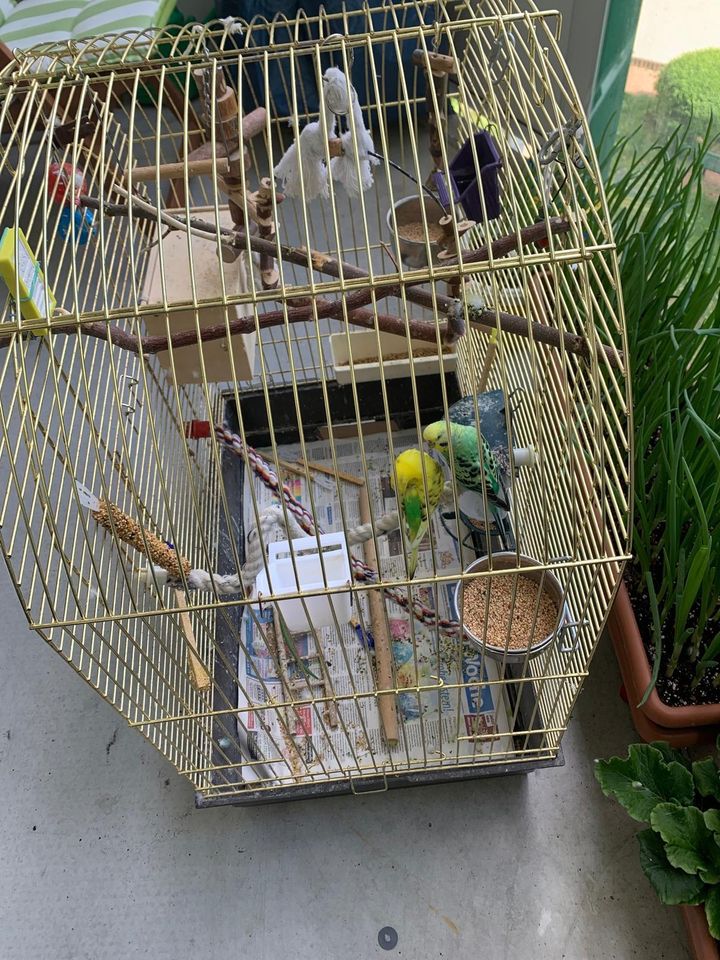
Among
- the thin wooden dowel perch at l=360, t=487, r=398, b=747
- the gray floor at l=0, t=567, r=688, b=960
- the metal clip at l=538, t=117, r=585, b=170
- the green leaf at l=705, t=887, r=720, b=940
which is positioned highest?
the metal clip at l=538, t=117, r=585, b=170

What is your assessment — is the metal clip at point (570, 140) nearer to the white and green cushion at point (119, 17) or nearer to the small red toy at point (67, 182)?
the small red toy at point (67, 182)

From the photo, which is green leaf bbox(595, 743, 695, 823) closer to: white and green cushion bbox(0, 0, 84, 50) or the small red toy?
the small red toy

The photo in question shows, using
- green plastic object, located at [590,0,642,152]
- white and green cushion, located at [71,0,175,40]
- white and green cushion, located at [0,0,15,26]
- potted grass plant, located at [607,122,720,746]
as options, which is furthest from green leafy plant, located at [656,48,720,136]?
white and green cushion, located at [0,0,15,26]

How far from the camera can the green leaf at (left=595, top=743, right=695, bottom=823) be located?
0.97 meters

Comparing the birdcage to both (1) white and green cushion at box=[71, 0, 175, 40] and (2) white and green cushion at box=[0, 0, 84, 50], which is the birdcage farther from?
(2) white and green cushion at box=[0, 0, 84, 50]

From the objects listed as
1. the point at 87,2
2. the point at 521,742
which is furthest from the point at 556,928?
the point at 87,2

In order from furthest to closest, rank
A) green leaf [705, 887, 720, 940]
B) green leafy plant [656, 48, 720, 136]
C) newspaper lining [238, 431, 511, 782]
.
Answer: green leafy plant [656, 48, 720, 136]
newspaper lining [238, 431, 511, 782]
green leaf [705, 887, 720, 940]

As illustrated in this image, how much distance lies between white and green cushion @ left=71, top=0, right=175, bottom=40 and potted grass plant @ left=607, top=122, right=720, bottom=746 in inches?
66.7

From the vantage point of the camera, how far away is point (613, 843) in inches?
44.5

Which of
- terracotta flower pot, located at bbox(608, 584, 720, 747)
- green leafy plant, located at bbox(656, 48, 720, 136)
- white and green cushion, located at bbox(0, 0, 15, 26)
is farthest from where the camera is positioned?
white and green cushion, located at bbox(0, 0, 15, 26)

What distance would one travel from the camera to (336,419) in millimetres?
1578

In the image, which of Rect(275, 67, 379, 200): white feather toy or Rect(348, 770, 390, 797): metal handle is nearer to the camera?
Rect(275, 67, 379, 200): white feather toy

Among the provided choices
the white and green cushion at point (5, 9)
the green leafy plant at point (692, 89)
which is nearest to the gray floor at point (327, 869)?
the green leafy plant at point (692, 89)

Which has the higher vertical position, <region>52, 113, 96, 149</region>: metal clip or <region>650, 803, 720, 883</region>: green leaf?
<region>52, 113, 96, 149</region>: metal clip
